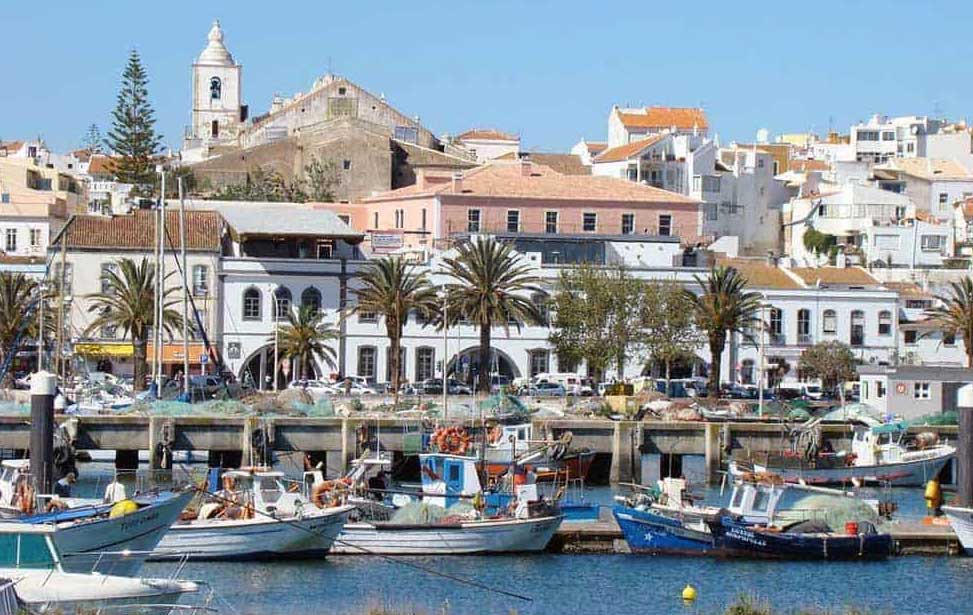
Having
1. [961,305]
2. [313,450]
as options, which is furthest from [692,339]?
[313,450]

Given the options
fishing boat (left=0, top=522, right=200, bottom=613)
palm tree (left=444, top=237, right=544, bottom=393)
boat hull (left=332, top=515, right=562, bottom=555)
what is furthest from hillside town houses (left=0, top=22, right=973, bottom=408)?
fishing boat (left=0, top=522, right=200, bottom=613)

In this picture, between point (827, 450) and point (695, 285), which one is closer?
point (827, 450)

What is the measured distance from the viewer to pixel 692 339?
9056cm

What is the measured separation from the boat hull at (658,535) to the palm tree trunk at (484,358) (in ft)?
114

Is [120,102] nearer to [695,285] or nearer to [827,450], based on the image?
[695,285]

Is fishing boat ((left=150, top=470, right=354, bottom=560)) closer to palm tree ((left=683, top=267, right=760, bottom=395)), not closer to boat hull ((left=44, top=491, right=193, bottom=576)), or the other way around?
boat hull ((left=44, top=491, right=193, bottom=576))

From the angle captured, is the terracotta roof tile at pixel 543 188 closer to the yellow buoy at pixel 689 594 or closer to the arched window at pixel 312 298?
the arched window at pixel 312 298

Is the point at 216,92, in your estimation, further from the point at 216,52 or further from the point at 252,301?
the point at 252,301

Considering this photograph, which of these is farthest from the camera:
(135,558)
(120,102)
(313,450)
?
(120,102)

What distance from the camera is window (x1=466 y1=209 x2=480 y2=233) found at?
103750 mm

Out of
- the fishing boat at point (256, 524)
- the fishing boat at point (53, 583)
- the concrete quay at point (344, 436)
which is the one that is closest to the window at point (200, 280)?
the concrete quay at point (344, 436)

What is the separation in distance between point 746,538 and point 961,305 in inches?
1725

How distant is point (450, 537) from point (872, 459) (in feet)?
75.1

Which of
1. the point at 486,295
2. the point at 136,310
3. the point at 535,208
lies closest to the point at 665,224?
the point at 535,208
